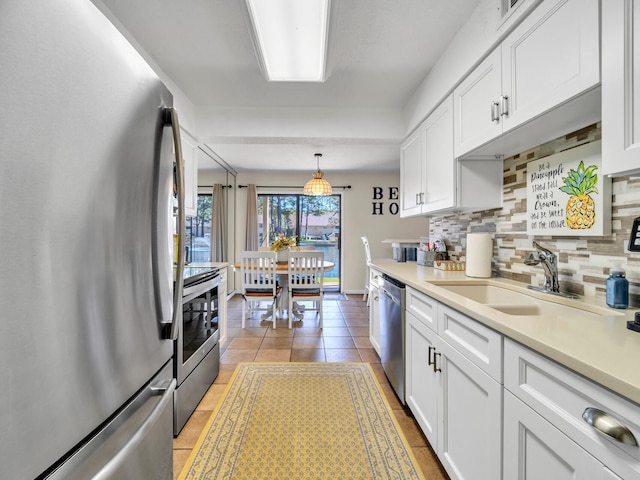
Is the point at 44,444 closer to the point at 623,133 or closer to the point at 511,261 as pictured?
the point at 623,133

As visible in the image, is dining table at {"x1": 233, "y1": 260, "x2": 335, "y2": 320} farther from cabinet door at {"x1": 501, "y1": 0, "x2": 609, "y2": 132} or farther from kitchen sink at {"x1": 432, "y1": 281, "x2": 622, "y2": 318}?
cabinet door at {"x1": 501, "y1": 0, "x2": 609, "y2": 132}

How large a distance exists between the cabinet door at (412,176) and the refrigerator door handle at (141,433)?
2247 millimetres

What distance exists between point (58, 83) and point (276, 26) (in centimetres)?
137

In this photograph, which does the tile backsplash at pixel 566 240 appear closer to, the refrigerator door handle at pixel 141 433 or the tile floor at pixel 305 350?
the tile floor at pixel 305 350

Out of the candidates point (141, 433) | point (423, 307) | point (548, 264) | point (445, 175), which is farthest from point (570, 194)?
point (141, 433)

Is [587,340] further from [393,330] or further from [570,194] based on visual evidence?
[393,330]

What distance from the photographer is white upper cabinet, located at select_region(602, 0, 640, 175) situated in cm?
81

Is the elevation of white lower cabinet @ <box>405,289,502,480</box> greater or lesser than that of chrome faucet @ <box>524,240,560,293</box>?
lesser

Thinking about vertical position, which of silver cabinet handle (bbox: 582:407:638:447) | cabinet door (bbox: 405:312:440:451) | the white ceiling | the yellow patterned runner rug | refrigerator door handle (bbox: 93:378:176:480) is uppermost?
the white ceiling

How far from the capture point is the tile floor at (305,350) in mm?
1603

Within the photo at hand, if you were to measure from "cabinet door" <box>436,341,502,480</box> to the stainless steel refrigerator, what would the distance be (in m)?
1.06

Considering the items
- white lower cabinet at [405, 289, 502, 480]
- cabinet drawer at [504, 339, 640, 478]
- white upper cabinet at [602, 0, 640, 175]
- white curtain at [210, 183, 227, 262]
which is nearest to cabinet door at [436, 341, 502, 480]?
white lower cabinet at [405, 289, 502, 480]

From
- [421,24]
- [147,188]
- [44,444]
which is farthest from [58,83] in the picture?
[421,24]

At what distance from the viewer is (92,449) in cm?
58
